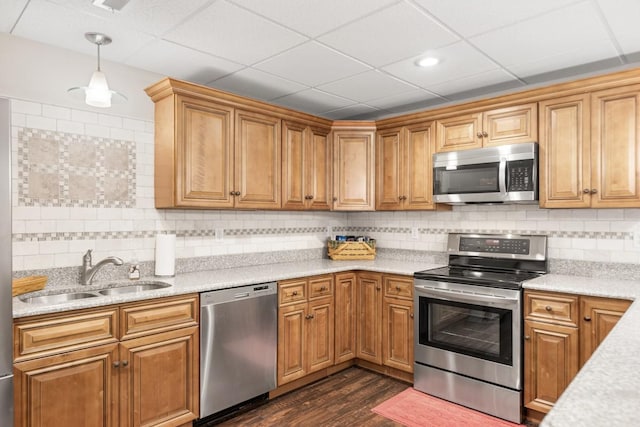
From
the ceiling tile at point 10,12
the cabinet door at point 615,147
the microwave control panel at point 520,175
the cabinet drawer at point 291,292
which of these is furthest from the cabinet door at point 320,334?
the ceiling tile at point 10,12

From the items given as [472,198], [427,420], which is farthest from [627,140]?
[427,420]

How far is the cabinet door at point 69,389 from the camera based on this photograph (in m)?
2.05

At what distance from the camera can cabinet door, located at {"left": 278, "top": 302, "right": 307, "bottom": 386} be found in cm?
320

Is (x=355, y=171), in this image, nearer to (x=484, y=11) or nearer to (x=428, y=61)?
(x=428, y=61)

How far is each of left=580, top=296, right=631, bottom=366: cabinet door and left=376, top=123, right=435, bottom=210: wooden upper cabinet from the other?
1452mm

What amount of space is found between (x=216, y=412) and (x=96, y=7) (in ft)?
8.30

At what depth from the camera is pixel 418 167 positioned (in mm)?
3801

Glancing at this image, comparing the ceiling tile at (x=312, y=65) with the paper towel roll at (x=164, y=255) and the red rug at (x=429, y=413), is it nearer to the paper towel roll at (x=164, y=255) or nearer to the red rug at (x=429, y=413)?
the paper towel roll at (x=164, y=255)

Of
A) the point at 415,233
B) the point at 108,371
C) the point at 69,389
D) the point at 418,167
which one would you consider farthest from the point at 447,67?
the point at 69,389

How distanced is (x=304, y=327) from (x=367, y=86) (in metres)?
2.05

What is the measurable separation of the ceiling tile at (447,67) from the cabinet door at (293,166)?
1.01 meters

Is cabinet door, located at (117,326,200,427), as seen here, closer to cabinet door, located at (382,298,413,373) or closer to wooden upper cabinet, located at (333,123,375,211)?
cabinet door, located at (382,298,413,373)

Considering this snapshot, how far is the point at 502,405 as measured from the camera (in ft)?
9.53

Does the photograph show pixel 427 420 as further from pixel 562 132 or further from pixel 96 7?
pixel 96 7
